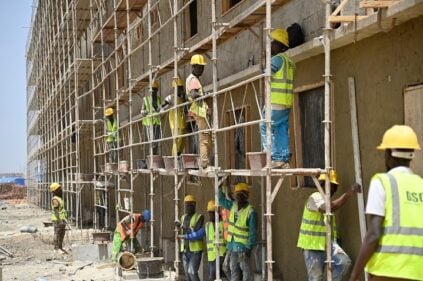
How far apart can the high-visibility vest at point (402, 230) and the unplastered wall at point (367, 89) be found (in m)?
2.10

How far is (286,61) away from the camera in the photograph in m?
7.25

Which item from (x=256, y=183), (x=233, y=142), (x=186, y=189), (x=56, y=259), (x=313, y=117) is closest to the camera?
(x=313, y=117)

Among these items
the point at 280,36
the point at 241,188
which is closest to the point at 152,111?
the point at 241,188

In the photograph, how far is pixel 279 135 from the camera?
7270 millimetres

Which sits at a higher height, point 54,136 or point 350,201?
point 54,136

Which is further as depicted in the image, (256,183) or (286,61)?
(256,183)

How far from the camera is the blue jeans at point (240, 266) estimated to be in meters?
8.88

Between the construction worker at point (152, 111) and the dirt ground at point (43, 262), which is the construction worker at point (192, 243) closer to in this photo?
the dirt ground at point (43, 262)

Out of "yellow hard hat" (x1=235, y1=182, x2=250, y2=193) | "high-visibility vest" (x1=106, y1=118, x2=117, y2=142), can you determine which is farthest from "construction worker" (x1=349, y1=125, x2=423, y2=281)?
"high-visibility vest" (x1=106, y1=118, x2=117, y2=142)

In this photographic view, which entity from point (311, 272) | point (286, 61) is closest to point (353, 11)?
point (286, 61)

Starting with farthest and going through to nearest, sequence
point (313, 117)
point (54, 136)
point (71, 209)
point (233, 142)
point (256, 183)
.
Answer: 1. point (54, 136)
2. point (71, 209)
3. point (233, 142)
4. point (256, 183)
5. point (313, 117)

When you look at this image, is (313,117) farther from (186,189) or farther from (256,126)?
(186,189)

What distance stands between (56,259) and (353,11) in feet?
37.0

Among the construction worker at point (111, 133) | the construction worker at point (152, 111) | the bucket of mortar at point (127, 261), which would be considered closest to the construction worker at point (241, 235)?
the bucket of mortar at point (127, 261)
